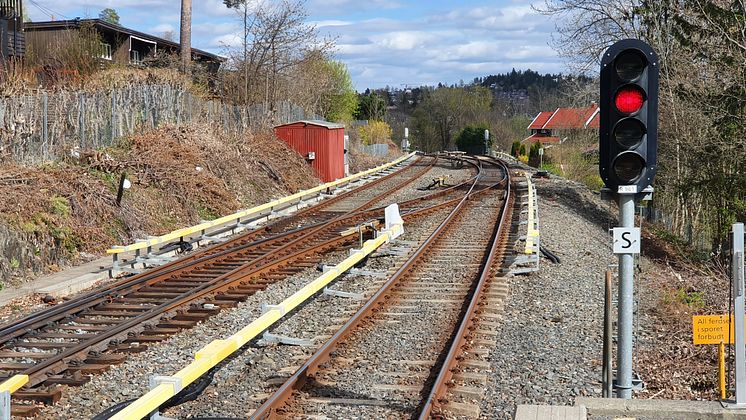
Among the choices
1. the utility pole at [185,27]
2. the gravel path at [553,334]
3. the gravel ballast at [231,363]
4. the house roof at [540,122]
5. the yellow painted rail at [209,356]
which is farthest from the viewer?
the house roof at [540,122]

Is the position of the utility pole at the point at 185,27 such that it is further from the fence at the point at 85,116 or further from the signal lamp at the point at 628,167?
the signal lamp at the point at 628,167

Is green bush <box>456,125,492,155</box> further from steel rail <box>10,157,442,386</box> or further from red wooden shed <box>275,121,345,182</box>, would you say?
steel rail <box>10,157,442,386</box>

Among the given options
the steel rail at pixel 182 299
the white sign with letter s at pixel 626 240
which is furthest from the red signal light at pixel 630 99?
the steel rail at pixel 182 299

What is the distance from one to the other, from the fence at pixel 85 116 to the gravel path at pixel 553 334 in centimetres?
1078

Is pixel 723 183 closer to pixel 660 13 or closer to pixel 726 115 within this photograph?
pixel 726 115

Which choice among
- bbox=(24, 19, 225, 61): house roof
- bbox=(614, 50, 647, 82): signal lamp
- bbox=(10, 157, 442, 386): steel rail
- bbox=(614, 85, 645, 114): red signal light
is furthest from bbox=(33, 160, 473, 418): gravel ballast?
bbox=(24, 19, 225, 61): house roof

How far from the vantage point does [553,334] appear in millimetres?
10219

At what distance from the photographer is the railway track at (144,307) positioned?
28.3ft

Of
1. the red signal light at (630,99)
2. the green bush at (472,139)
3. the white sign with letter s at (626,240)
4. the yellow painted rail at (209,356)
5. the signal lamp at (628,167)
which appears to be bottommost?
the yellow painted rail at (209,356)

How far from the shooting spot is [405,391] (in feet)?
25.8

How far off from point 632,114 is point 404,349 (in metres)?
4.41

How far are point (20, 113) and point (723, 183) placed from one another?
54.3ft

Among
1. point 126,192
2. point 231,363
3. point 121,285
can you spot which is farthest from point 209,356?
point 126,192

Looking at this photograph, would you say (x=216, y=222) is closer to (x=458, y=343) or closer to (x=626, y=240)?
(x=458, y=343)
